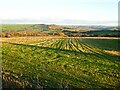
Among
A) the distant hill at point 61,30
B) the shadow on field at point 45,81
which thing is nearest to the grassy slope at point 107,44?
the distant hill at point 61,30

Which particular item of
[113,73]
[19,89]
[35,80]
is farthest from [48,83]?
[113,73]

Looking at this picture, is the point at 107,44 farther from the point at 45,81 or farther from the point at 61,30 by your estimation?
the point at 45,81

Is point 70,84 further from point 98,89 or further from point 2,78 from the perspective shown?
point 2,78

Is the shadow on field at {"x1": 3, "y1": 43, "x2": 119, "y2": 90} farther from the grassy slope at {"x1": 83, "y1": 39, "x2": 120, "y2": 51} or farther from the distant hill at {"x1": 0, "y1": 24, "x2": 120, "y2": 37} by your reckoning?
the distant hill at {"x1": 0, "y1": 24, "x2": 120, "y2": 37}

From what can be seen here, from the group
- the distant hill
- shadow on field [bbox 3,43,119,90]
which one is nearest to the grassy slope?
the distant hill

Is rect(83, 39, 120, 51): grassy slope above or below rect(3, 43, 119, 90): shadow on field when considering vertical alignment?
below

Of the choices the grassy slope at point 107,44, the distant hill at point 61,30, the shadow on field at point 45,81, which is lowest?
the grassy slope at point 107,44

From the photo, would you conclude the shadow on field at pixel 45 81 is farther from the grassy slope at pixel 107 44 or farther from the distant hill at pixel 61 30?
the distant hill at pixel 61 30

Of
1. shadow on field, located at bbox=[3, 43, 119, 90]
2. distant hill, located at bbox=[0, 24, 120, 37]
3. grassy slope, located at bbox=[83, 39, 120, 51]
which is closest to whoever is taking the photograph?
shadow on field, located at bbox=[3, 43, 119, 90]

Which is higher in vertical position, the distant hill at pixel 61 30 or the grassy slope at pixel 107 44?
the distant hill at pixel 61 30

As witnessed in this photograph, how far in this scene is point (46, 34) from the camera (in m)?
40.6

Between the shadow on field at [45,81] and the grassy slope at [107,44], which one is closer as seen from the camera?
the shadow on field at [45,81]

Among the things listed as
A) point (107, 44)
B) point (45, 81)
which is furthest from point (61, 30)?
point (45, 81)

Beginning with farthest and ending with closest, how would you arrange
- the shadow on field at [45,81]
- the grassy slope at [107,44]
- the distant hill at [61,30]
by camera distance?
1. the distant hill at [61,30]
2. the grassy slope at [107,44]
3. the shadow on field at [45,81]
